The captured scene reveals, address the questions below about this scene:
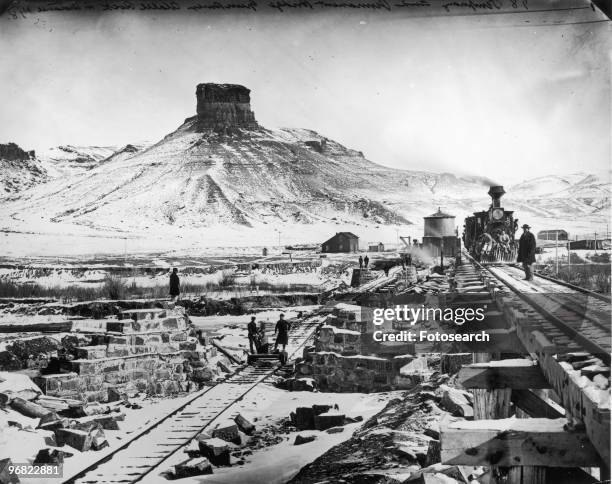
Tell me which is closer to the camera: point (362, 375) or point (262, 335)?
point (362, 375)

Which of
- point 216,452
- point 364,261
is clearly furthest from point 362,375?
point 216,452

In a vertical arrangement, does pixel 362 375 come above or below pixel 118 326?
below

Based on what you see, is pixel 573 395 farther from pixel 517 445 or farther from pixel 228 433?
pixel 228 433

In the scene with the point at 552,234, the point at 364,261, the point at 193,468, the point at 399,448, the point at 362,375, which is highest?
the point at 552,234

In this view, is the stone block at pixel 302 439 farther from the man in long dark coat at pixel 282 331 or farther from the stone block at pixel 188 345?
the stone block at pixel 188 345

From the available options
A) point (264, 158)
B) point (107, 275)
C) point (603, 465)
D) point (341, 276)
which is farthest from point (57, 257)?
point (603, 465)

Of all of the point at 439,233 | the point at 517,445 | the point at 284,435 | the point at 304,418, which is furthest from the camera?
the point at 439,233
